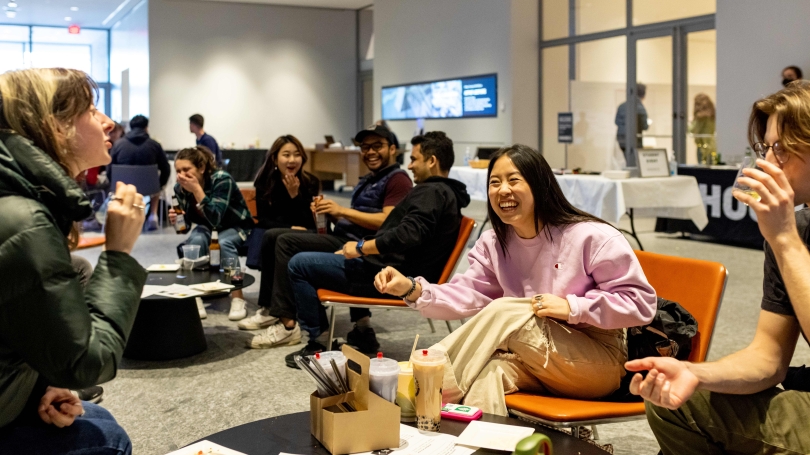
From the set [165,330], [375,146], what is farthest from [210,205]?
[375,146]

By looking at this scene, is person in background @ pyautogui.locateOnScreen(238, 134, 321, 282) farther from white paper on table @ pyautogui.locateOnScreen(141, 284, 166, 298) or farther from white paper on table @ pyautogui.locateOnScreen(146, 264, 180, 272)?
white paper on table @ pyautogui.locateOnScreen(141, 284, 166, 298)

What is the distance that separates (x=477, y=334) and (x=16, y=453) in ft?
3.79

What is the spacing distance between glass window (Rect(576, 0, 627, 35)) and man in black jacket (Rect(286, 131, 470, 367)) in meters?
7.74

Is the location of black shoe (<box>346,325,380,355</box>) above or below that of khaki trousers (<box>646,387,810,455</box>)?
below

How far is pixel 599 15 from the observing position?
1108cm

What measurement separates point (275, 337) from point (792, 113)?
312cm

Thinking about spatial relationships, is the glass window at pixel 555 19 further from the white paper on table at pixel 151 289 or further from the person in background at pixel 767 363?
the person in background at pixel 767 363

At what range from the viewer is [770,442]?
5.32 ft

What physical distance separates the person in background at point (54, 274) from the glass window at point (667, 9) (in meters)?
9.04

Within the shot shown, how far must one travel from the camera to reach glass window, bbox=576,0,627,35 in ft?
35.2

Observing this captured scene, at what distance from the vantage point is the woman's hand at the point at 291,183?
477 centimetres

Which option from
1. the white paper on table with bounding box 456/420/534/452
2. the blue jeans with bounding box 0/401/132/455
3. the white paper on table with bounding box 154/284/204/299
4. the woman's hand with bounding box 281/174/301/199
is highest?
the woman's hand with bounding box 281/174/301/199

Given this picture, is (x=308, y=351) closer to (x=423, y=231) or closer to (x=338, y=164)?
(x=423, y=231)

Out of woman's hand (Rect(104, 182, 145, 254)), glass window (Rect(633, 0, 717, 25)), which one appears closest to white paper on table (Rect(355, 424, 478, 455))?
woman's hand (Rect(104, 182, 145, 254))
